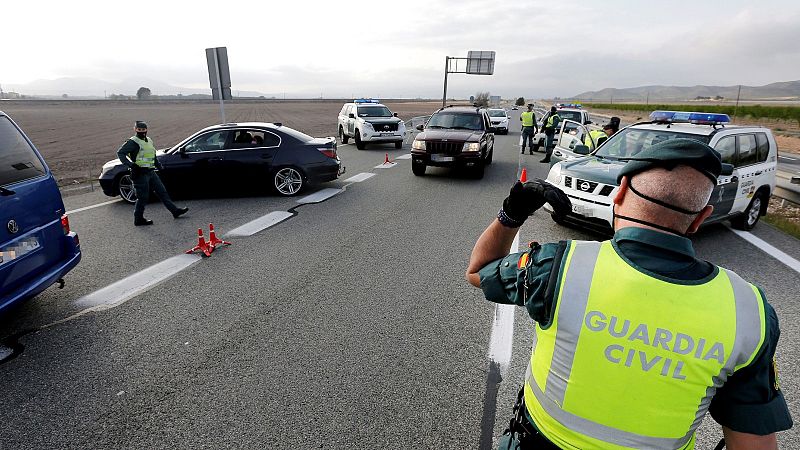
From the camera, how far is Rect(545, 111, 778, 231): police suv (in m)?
6.25

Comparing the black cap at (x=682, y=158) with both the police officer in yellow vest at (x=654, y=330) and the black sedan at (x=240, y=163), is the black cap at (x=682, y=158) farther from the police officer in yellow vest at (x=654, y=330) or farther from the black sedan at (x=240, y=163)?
the black sedan at (x=240, y=163)

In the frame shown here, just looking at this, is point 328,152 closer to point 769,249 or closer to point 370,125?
point 769,249

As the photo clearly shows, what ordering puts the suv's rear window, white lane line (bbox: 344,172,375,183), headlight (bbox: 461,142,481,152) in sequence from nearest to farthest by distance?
the suv's rear window < headlight (bbox: 461,142,481,152) < white lane line (bbox: 344,172,375,183)

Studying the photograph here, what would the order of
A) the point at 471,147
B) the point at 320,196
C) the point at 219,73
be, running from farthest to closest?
the point at 219,73 < the point at 471,147 < the point at 320,196

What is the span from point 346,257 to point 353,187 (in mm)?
4988

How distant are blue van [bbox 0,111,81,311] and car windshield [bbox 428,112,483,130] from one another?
10.1 metres

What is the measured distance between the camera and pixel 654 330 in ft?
4.09

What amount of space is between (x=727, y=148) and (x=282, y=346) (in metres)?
6.93

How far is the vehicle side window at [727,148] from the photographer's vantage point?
259 inches

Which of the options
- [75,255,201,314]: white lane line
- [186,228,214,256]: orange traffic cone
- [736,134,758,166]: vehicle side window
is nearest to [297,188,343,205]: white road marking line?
[186,228,214,256]: orange traffic cone

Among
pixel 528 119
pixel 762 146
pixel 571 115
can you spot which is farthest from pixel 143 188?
pixel 571 115

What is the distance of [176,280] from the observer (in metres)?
5.18

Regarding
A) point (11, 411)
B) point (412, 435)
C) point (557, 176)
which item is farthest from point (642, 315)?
point (557, 176)

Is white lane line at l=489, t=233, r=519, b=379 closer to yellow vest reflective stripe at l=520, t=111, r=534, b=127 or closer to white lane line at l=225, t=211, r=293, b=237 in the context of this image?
white lane line at l=225, t=211, r=293, b=237
